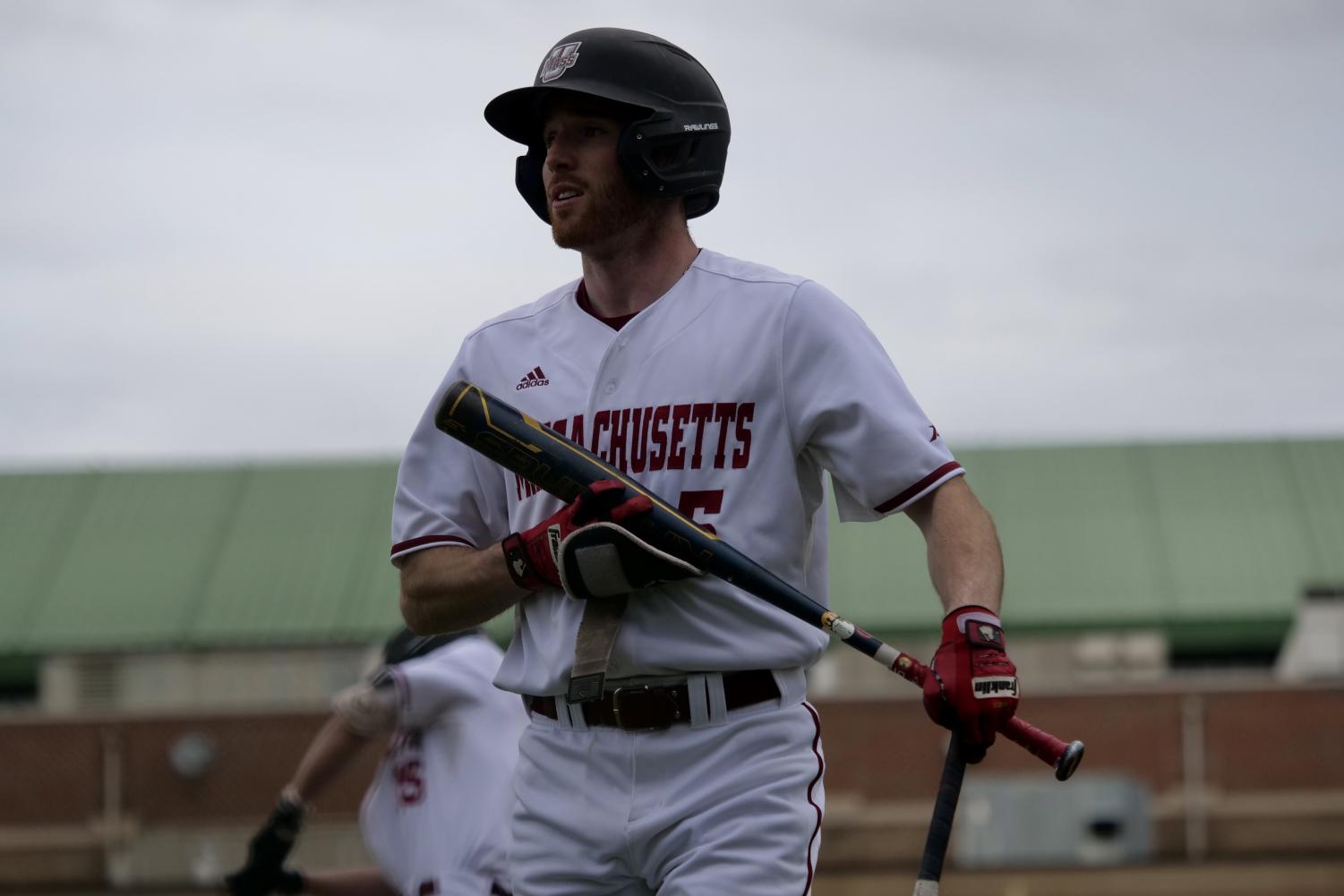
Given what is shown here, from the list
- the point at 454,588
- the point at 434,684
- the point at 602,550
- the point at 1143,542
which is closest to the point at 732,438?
the point at 602,550

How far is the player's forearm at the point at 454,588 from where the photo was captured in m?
4.25

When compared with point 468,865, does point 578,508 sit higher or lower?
higher

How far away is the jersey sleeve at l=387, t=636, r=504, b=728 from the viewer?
6.99m

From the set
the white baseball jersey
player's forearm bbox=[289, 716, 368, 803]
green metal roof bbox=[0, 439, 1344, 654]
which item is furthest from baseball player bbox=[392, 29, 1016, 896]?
green metal roof bbox=[0, 439, 1344, 654]

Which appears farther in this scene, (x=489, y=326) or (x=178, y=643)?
(x=178, y=643)

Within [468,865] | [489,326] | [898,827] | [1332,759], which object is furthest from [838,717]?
[489,326]

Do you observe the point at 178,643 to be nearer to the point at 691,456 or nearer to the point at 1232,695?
the point at 1232,695

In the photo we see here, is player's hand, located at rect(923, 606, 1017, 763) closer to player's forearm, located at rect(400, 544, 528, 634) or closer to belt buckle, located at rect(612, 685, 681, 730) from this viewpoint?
belt buckle, located at rect(612, 685, 681, 730)

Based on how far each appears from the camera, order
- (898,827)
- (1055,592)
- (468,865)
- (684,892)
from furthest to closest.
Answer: (1055,592) → (898,827) → (468,865) → (684,892)

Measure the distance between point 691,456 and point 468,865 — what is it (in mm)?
3115

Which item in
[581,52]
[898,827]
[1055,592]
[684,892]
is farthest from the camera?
[1055,592]

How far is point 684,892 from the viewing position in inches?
154

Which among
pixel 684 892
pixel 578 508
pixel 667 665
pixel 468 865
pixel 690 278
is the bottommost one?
pixel 468 865

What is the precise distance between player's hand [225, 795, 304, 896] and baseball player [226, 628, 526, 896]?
1.05 feet
